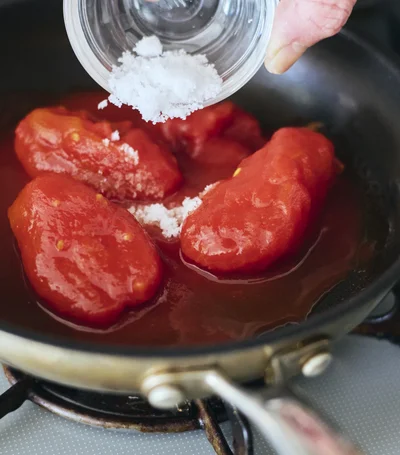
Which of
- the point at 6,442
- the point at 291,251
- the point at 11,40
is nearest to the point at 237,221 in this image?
the point at 291,251

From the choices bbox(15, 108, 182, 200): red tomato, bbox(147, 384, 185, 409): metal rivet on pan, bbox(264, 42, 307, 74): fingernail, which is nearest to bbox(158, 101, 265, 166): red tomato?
bbox(15, 108, 182, 200): red tomato

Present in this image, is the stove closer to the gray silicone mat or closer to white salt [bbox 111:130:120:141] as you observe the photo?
the gray silicone mat

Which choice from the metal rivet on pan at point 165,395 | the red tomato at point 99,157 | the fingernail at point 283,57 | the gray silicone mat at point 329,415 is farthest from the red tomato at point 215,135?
the metal rivet on pan at point 165,395

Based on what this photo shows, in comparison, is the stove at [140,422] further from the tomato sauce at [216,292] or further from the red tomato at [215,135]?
the red tomato at [215,135]

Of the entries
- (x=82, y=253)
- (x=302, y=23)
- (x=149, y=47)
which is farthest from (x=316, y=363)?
(x=149, y=47)

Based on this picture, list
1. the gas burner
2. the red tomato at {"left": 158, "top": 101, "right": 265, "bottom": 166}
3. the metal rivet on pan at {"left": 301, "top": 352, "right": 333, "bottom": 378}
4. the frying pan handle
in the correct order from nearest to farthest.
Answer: the frying pan handle < the metal rivet on pan at {"left": 301, "top": 352, "right": 333, "bottom": 378} < the gas burner < the red tomato at {"left": 158, "top": 101, "right": 265, "bottom": 166}

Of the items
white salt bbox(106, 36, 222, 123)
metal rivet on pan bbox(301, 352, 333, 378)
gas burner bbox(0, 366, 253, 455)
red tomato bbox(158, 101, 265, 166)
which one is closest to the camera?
metal rivet on pan bbox(301, 352, 333, 378)
